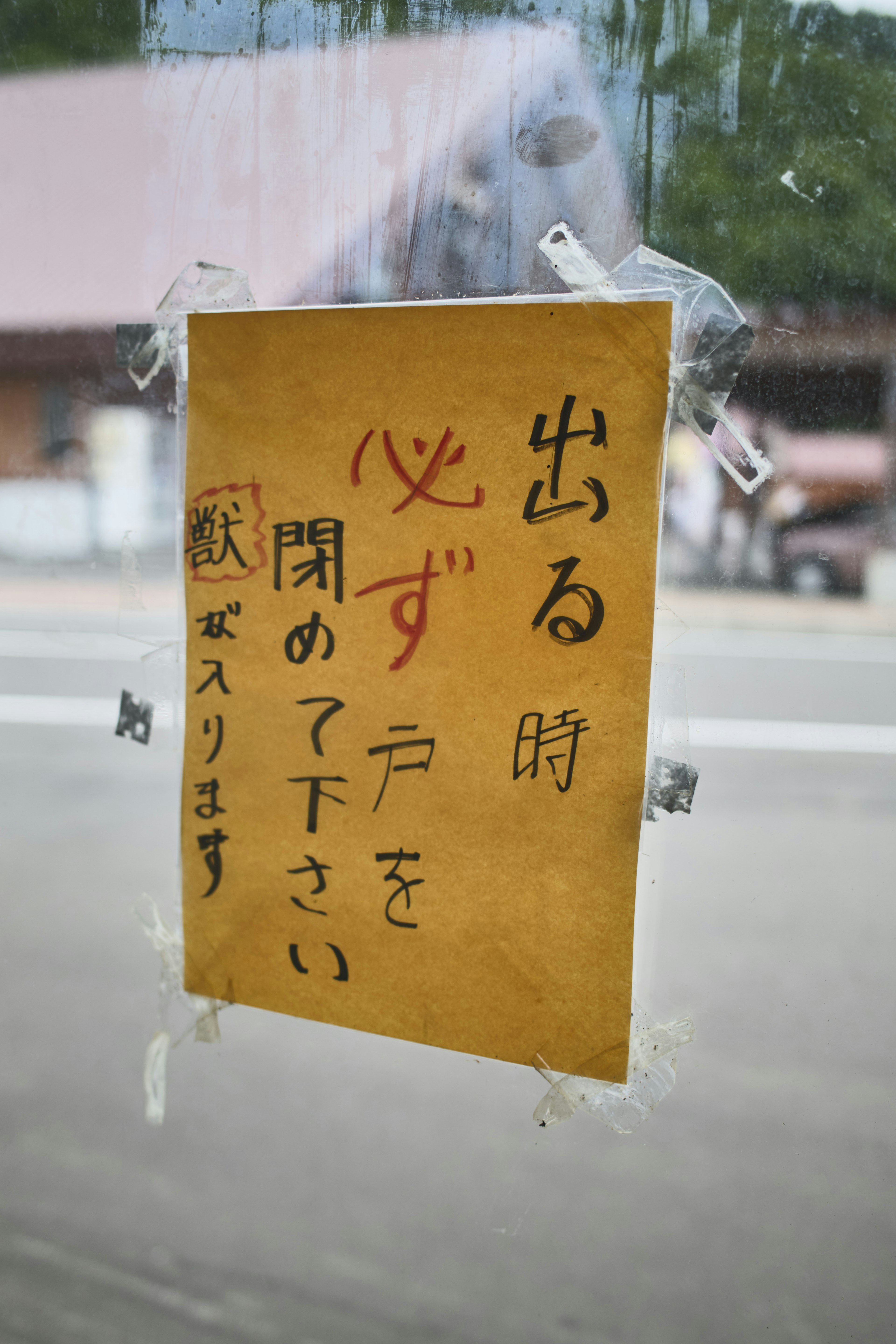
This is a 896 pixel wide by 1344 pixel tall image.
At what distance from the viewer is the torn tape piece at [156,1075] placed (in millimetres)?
779

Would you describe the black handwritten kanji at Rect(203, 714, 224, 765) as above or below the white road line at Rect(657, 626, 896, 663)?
below

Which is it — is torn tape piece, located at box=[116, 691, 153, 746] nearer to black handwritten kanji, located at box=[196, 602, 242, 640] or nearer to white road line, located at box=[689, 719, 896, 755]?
black handwritten kanji, located at box=[196, 602, 242, 640]

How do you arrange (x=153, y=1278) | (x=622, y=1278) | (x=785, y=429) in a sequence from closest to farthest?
(x=785, y=429) < (x=622, y=1278) < (x=153, y=1278)

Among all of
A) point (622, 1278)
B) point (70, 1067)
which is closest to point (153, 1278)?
point (70, 1067)

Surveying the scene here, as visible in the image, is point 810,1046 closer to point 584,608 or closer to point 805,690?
point 805,690

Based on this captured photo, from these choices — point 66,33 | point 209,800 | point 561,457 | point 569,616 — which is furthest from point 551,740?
point 66,33

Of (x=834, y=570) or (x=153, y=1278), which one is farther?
(x=153, y=1278)

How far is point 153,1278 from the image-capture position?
813 millimetres

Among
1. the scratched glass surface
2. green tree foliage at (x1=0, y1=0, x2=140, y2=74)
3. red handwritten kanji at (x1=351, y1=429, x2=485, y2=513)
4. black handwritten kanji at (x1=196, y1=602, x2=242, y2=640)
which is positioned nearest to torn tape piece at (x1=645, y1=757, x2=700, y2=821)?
the scratched glass surface

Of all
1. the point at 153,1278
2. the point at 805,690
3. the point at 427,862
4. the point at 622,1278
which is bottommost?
the point at 153,1278

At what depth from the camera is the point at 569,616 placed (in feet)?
1.89

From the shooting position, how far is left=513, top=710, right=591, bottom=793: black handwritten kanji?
0.58 meters

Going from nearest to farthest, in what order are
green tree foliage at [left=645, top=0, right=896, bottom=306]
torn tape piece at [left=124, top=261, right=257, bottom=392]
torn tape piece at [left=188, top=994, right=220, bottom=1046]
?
green tree foliage at [left=645, top=0, right=896, bottom=306], torn tape piece at [left=124, top=261, right=257, bottom=392], torn tape piece at [left=188, top=994, right=220, bottom=1046]

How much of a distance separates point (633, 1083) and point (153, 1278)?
0.52 meters
